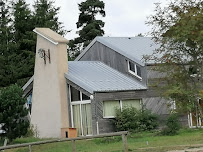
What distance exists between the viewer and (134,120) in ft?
109

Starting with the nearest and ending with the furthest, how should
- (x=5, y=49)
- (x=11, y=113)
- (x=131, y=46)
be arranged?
1. (x=11, y=113)
2. (x=131, y=46)
3. (x=5, y=49)

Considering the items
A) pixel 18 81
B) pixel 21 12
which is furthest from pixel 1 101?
pixel 21 12

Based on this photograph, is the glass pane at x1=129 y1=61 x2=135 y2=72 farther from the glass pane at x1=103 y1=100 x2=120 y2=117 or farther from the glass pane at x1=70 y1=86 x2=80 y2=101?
the glass pane at x1=70 y1=86 x2=80 y2=101

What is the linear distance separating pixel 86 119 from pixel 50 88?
3.66 metres

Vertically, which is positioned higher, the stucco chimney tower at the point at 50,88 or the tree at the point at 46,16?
the tree at the point at 46,16

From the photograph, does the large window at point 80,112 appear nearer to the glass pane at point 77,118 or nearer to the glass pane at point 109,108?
the glass pane at point 77,118

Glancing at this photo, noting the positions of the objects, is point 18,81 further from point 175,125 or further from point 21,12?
point 175,125

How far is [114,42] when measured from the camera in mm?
40094

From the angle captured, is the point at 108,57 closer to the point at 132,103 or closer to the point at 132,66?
the point at 132,66

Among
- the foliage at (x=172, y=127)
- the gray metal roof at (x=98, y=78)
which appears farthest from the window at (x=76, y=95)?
the foliage at (x=172, y=127)

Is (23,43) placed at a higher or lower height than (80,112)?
higher

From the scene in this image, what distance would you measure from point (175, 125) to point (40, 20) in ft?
98.3

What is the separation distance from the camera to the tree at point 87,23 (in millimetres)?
67062

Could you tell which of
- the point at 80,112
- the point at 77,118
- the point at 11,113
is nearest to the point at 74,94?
the point at 80,112
